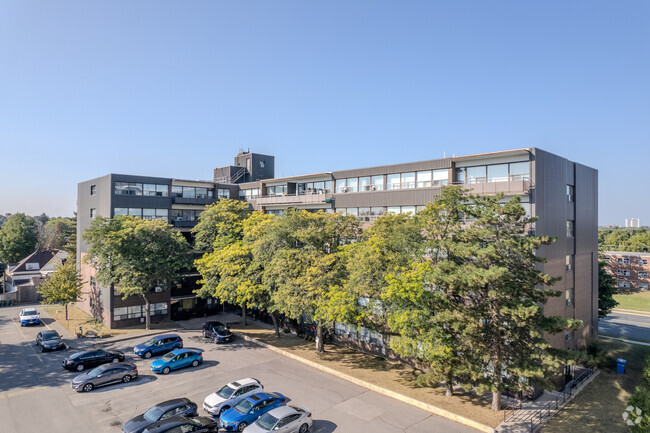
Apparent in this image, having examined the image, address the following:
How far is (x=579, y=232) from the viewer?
31438mm

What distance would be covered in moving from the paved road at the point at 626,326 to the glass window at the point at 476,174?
3012cm

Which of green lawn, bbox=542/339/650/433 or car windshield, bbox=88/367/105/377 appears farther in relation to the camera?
car windshield, bbox=88/367/105/377

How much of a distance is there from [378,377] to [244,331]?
17.6 metres

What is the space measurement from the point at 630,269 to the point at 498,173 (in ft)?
206

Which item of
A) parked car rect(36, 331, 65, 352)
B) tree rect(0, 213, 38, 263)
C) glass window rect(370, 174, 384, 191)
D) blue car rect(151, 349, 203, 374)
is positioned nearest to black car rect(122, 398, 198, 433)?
blue car rect(151, 349, 203, 374)

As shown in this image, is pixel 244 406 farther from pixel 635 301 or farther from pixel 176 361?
pixel 635 301

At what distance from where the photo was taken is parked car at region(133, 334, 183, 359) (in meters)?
30.2

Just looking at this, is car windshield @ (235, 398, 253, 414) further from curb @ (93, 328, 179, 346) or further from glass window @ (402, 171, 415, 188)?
glass window @ (402, 171, 415, 188)

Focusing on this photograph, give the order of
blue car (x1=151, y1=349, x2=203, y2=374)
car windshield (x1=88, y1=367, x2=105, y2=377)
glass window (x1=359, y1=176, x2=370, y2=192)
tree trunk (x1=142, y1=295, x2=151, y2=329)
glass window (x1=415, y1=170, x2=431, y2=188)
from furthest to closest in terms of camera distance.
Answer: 1. tree trunk (x1=142, y1=295, x2=151, y2=329)
2. glass window (x1=359, y1=176, x2=370, y2=192)
3. glass window (x1=415, y1=170, x2=431, y2=188)
4. blue car (x1=151, y1=349, x2=203, y2=374)
5. car windshield (x1=88, y1=367, x2=105, y2=377)

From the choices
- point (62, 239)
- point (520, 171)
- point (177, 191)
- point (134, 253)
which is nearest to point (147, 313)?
point (134, 253)

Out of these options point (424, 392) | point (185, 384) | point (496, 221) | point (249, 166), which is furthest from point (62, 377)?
point (249, 166)

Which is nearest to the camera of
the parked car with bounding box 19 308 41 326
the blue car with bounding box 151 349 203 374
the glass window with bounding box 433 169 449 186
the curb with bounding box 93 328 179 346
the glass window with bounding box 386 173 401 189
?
the blue car with bounding box 151 349 203 374

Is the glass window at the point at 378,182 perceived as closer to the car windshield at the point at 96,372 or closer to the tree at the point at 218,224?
the tree at the point at 218,224

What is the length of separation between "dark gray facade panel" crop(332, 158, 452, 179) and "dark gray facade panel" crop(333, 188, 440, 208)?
2.27 m
